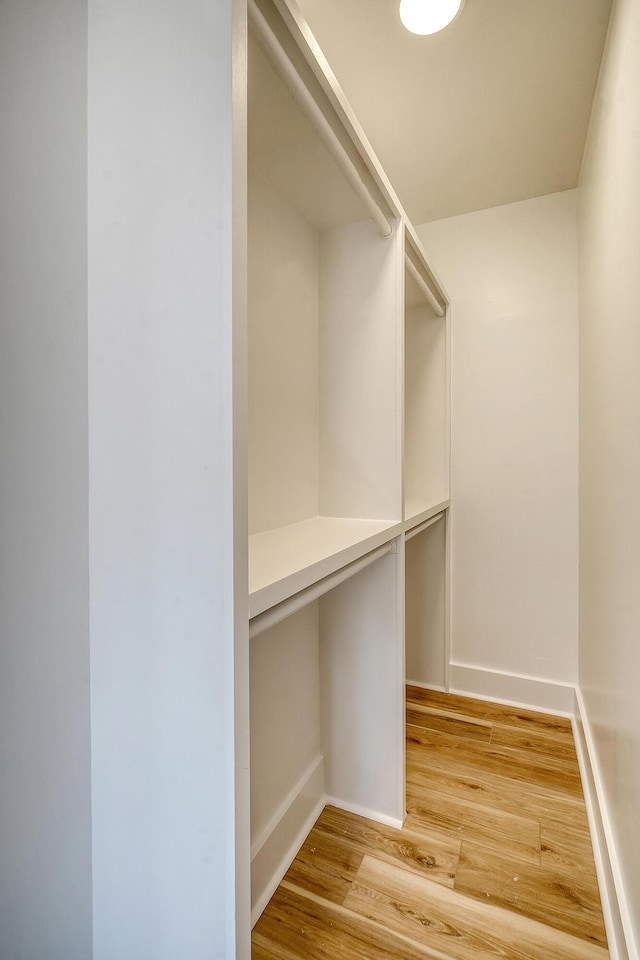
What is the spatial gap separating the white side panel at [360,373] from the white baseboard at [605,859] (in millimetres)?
983

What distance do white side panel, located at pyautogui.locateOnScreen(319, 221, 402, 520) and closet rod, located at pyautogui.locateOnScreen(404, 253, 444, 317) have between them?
0.18m

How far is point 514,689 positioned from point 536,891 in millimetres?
1002

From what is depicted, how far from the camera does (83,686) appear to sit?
2.49 feet

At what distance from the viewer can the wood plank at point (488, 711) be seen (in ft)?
6.34

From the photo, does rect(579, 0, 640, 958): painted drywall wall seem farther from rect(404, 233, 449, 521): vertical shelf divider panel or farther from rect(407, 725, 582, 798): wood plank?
rect(404, 233, 449, 521): vertical shelf divider panel

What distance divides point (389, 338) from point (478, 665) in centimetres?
166

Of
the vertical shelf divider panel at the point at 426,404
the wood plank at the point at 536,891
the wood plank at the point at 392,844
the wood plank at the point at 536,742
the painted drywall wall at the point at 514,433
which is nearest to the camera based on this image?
the wood plank at the point at 536,891

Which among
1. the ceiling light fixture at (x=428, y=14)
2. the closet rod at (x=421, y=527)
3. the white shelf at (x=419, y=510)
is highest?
the ceiling light fixture at (x=428, y=14)

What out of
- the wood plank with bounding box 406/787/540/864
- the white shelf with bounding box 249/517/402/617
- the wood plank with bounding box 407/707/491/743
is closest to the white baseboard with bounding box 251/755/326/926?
the wood plank with bounding box 406/787/540/864

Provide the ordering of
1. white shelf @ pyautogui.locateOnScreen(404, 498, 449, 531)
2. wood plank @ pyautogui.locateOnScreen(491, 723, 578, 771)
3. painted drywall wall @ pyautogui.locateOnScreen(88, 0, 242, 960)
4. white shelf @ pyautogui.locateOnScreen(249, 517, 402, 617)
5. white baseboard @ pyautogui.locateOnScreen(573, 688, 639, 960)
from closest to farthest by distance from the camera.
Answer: painted drywall wall @ pyautogui.locateOnScreen(88, 0, 242, 960) < white shelf @ pyautogui.locateOnScreen(249, 517, 402, 617) < white baseboard @ pyautogui.locateOnScreen(573, 688, 639, 960) < white shelf @ pyautogui.locateOnScreen(404, 498, 449, 531) < wood plank @ pyautogui.locateOnScreen(491, 723, 578, 771)

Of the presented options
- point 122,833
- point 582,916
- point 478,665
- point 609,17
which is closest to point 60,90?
point 122,833

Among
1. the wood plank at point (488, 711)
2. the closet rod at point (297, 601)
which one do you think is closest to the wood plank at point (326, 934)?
the closet rod at point (297, 601)

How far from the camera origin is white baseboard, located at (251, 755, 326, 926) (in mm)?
1119

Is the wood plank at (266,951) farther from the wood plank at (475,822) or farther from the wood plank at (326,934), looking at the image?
the wood plank at (475,822)
